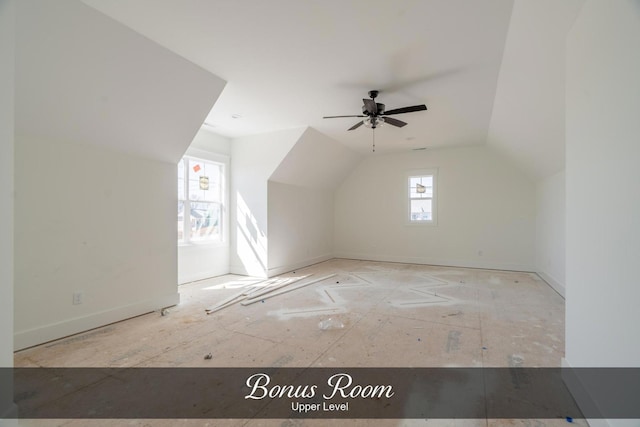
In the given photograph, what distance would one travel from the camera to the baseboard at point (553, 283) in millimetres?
4289

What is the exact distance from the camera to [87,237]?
3.03 m

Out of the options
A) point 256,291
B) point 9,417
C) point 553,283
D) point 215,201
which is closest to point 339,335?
point 256,291

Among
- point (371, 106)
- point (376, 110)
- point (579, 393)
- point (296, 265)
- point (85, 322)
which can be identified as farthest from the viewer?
point (296, 265)

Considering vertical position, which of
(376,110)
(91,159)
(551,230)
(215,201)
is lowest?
(551,230)

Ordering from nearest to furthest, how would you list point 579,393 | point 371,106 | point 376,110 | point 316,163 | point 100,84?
point 579,393 < point 100,84 < point 371,106 < point 376,110 < point 316,163

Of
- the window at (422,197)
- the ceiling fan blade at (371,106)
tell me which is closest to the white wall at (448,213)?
the window at (422,197)

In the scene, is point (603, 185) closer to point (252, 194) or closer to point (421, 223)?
point (252, 194)

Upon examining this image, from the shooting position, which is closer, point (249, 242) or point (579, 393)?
point (579, 393)

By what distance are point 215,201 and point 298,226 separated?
6.38ft

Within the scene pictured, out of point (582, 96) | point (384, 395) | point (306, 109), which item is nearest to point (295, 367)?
point (384, 395)

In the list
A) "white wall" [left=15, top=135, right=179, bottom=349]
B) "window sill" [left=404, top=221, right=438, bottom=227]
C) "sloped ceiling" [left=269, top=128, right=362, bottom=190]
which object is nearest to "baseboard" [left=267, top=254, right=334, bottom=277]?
"sloped ceiling" [left=269, top=128, right=362, bottom=190]

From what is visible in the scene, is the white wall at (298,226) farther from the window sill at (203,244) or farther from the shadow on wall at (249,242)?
the window sill at (203,244)

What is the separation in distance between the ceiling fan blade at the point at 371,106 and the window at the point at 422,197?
12.7ft

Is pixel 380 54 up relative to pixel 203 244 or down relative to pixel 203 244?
up
